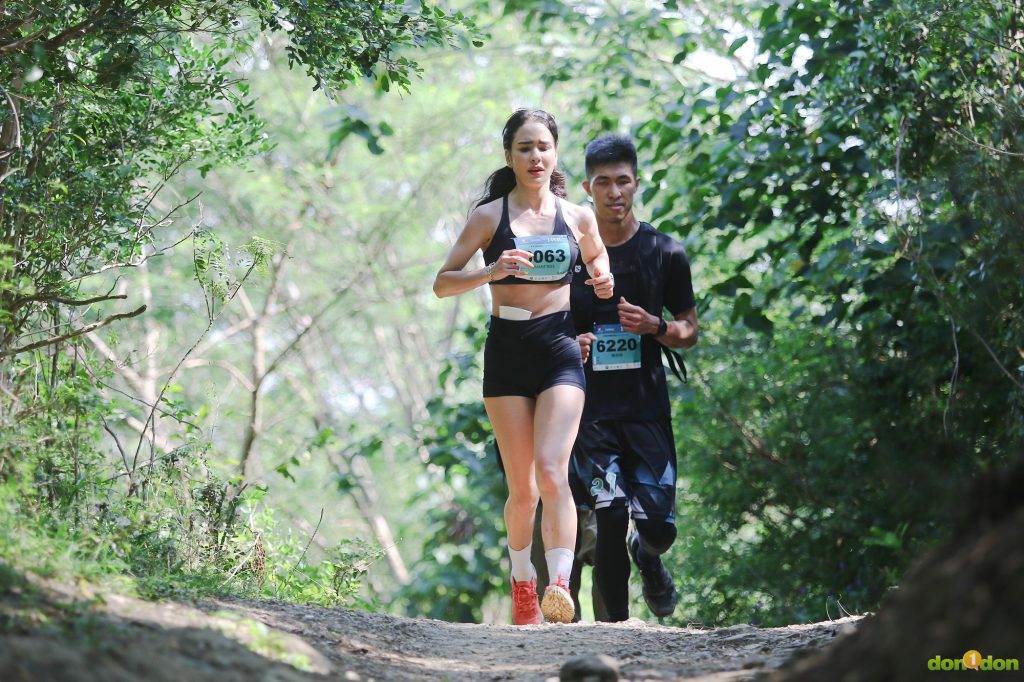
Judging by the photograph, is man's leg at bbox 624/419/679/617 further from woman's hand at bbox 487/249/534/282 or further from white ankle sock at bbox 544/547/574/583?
woman's hand at bbox 487/249/534/282

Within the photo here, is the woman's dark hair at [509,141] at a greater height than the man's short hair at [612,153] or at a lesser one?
lesser

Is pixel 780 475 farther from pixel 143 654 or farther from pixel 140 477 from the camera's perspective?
pixel 143 654

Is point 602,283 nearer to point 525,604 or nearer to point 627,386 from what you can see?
point 627,386

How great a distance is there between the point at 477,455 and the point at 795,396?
2670mm

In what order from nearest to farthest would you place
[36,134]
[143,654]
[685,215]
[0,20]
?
[143,654] < [0,20] < [36,134] < [685,215]

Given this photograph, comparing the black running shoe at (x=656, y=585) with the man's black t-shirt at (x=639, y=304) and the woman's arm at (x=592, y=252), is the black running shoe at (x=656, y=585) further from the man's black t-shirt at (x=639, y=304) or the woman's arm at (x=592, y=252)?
the woman's arm at (x=592, y=252)

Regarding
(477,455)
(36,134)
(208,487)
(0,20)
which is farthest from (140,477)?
(477,455)

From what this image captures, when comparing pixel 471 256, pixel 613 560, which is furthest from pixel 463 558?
pixel 471 256

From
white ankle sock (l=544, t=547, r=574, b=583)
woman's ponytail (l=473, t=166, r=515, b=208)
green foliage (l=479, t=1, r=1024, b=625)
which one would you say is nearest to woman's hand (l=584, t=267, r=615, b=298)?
woman's ponytail (l=473, t=166, r=515, b=208)

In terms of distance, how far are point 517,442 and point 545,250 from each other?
0.93 metres

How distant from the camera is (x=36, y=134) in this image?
477 cm

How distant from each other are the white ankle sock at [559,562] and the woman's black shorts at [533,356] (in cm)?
75

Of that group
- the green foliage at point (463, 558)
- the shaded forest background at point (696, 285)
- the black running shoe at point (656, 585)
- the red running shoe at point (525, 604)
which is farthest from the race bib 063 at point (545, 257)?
the green foliage at point (463, 558)

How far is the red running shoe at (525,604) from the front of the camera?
547 centimetres
